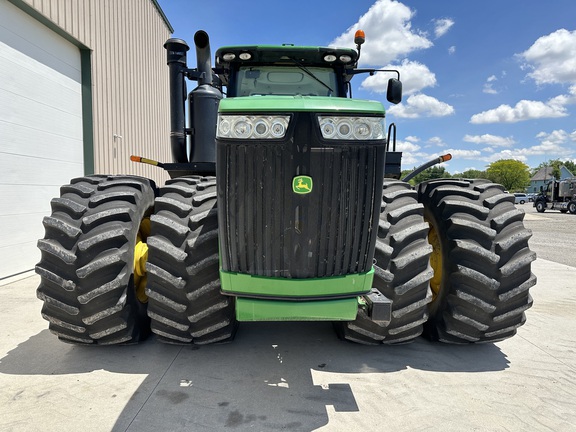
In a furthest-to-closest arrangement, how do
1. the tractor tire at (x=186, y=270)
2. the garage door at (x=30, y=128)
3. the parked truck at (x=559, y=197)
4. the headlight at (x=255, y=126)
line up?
the parked truck at (x=559, y=197) → the garage door at (x=30, y=128) → the tractor tire at (x=186, y=270) → the headlight at (x=255, y=126)

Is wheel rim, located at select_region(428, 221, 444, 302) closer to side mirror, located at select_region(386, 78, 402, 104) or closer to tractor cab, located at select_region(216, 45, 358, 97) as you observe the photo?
side mirror, located at select_region(386, 78, 402, 104)

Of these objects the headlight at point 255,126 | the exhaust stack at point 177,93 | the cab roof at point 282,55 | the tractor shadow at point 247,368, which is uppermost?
the cab roof at point 282,55

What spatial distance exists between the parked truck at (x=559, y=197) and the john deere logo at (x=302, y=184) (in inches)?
1299

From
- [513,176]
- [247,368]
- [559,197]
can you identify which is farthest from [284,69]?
[513,176]

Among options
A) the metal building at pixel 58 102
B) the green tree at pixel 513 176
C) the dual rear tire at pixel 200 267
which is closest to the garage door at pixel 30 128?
the metal building at pixel 58 102

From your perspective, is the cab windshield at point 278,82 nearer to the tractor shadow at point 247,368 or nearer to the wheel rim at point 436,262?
the wheel rim at point 436,262

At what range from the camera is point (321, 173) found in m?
2.07

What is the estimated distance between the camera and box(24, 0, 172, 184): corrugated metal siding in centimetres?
743

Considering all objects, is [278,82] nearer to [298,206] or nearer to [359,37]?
[359,37]

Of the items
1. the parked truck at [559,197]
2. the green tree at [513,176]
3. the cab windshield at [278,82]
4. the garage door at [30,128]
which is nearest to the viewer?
the cab windshield at [278,82]

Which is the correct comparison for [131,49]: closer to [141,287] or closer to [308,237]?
[141,287]

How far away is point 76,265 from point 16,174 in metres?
4.34

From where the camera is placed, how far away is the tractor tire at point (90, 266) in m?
2.65

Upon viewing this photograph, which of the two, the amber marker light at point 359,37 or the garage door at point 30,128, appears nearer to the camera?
the amber marker light at point 359,37
